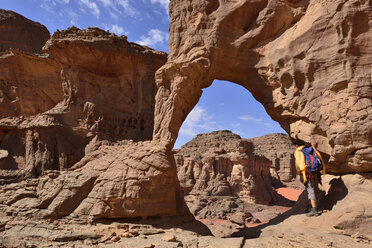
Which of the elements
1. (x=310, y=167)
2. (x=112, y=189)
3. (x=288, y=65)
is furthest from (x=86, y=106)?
(x=310, y=167)

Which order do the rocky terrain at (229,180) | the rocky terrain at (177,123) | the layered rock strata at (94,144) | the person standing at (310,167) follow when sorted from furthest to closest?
the rocky terrain at (229,180), the layered rock strata at (94,144), the person standing at (310,167), the rocky terrain at (177,123)

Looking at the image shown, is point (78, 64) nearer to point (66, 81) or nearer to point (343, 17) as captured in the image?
point (66, 81)

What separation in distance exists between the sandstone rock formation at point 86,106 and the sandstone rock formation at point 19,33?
8.97 m

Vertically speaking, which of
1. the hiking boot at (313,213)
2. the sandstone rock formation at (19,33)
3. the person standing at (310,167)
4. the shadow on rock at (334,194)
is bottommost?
the hiking boot at (313,213)

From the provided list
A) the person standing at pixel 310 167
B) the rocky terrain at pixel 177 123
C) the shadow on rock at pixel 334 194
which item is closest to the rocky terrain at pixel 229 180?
the rocky terrain at pixel 177 123

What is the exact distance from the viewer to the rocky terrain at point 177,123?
5589 mm

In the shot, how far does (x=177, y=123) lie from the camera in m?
7.90

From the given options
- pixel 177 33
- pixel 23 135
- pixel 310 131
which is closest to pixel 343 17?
pixel 310 131

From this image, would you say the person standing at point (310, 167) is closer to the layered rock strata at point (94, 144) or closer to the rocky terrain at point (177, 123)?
the rocky terrain at point (177, 123)

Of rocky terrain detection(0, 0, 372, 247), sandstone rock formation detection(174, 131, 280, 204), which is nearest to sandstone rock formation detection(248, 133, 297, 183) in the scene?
sandstone rock formation detection(174, 131, 280, 204)

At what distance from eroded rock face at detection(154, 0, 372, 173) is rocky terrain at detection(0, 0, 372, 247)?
3cm

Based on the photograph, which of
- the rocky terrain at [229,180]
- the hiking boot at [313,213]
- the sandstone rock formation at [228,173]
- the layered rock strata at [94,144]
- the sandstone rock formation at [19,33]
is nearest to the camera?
the hiking boot at [313,213]

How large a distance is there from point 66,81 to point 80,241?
7.76m

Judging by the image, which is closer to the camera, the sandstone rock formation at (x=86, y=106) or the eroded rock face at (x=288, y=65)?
the eroded rock face at (x=288, y=65)
